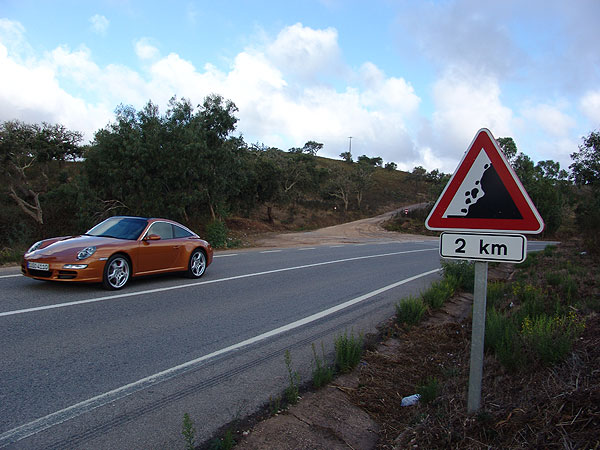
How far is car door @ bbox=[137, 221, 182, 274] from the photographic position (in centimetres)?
868

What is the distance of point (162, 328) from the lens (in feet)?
19.1

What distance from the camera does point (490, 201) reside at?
3168 millimetres

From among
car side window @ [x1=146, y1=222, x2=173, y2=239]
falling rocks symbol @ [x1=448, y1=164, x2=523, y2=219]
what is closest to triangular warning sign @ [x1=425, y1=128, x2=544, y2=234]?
falling rocks symbol @ [x1=448, y1=164, x2=523, y2=219]

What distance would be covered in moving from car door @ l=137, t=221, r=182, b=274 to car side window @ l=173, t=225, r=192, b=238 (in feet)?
0.37

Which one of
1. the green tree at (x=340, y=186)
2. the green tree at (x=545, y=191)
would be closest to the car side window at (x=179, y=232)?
the green tree at (x=545, y=191)

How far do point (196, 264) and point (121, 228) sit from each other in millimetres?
1825

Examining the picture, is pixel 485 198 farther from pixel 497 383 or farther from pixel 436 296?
pixel 436 296

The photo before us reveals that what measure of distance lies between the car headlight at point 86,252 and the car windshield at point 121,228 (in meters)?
0.89

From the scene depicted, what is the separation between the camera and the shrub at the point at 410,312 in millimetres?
6500

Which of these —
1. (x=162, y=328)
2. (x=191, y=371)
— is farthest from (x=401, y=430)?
(x=162, y=328)

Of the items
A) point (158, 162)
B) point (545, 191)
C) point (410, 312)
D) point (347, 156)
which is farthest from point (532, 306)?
point (347, 156)

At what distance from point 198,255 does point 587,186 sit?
35.2 metres

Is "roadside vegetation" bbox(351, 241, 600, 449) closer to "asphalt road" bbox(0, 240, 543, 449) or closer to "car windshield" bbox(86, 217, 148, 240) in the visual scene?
"asphalt road" bbox(0, 240, 543, 449)

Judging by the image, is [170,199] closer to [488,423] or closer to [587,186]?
[488,423]
